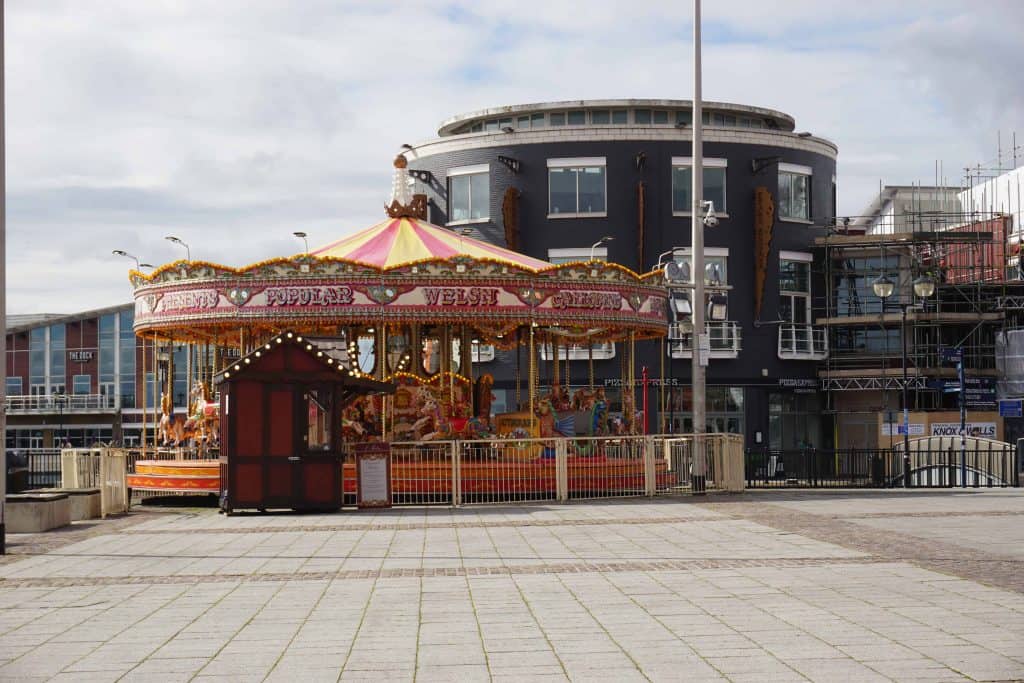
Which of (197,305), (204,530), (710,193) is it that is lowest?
(204,530)

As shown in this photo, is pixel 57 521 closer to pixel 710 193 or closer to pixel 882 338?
pixel 710 193

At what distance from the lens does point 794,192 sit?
5541cm

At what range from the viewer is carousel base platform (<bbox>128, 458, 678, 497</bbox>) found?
2598 centimetres

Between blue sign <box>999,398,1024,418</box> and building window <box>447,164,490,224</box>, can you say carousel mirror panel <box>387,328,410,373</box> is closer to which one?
building window <box>447,164,490,224</box>

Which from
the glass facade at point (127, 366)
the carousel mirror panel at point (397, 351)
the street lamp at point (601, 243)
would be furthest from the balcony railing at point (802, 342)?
the glass facade at point (127, 366)

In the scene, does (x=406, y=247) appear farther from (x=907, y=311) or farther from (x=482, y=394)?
(x=907, y=311)

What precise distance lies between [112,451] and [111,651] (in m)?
15.9

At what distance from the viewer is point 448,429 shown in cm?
2791

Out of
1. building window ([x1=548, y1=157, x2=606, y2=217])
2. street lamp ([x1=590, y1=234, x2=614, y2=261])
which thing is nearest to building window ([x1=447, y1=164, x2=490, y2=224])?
building window ([x1=548, y1=157, x2=606, y2=217])

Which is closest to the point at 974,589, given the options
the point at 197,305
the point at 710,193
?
the point at 197,305

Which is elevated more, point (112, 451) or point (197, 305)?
point (197, 305)

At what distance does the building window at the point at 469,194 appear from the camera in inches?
2141

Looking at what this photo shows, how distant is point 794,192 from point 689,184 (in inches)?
188

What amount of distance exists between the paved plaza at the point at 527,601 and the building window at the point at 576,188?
33.1m
